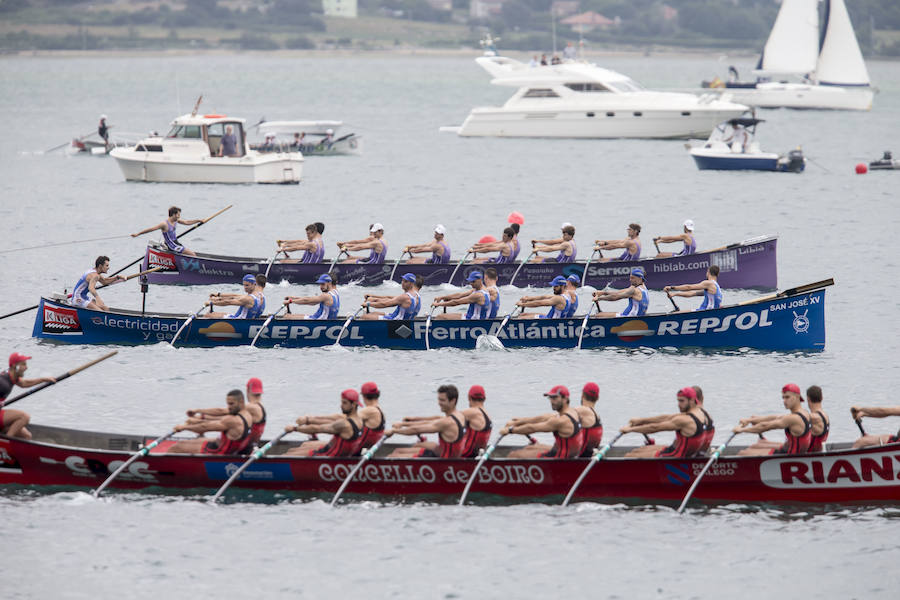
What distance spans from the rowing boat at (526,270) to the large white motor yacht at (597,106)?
41.2 meters

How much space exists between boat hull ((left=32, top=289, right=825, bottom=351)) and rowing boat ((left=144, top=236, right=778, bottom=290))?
5.73 metres

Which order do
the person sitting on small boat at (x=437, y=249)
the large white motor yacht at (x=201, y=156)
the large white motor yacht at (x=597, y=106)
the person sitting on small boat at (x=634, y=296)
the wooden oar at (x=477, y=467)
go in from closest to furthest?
the wooden oar at (x=477, y=467) < the person sitting on small boat at (x=634, y=296) < the person sitting on small boat at (x=437, y=249) < the large white motor yacht at (x=201, y=156) < the large white motor yacht at (x=597, y=106)

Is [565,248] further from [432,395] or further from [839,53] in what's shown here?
[839,53]

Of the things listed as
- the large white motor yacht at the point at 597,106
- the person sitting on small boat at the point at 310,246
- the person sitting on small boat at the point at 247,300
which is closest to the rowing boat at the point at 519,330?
the person sitting on small boat at the point at 247,300

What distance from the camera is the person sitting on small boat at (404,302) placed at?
96.0 feet

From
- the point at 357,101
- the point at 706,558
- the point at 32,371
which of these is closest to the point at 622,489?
the point at 706,558

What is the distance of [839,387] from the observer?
1076 inches

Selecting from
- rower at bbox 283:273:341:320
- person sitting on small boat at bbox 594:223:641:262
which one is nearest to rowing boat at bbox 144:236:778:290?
person sitting on small boat at bbox 594:223:641:262

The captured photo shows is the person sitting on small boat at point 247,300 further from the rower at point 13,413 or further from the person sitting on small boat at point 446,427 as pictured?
the person sitting on small boat at point 446,427

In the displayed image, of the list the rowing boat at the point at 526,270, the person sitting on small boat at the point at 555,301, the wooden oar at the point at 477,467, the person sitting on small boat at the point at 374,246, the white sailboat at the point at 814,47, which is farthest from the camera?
the white sailboat at the point at 814,47

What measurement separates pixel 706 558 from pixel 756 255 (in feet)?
60.5

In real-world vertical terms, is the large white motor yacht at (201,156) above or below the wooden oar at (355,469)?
above

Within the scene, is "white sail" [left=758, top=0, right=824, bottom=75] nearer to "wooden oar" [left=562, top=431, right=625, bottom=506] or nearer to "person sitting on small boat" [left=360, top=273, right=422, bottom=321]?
"person sitting on small boat" [left=360, top=273, right=422, bottom=321]

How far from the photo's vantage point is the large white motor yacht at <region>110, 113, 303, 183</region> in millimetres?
55094
